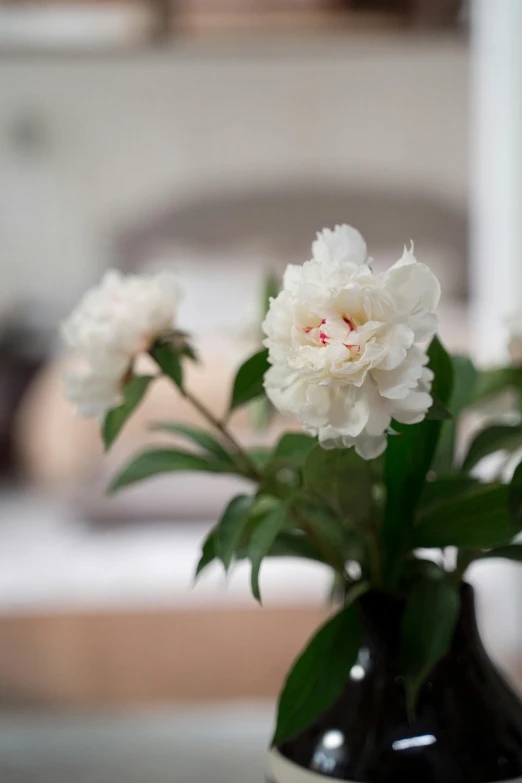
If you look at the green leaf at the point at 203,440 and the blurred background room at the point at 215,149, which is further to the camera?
the blurred background room at the point at 215,149

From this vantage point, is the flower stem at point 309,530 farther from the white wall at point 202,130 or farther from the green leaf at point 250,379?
the white wall at point 202,130

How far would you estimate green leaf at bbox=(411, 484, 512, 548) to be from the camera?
46 cm

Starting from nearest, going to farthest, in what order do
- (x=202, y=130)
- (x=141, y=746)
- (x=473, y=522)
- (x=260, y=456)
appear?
1. (x=473, y=522)
2. (x=260, y=456)
3. (x=141, y=746)
4. (x=202, y=130)

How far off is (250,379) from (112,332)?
85 mm

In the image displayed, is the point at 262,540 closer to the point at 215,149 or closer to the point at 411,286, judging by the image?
the point at 411,286

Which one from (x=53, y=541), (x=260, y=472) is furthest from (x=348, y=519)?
(x=53, y=541)

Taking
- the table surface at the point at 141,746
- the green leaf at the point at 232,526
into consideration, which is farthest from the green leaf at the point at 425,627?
the table surface at the point at 141,746

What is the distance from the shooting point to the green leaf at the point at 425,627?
1.48ft

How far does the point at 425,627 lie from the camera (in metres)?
0.46

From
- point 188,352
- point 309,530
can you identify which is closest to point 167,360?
point 188,352

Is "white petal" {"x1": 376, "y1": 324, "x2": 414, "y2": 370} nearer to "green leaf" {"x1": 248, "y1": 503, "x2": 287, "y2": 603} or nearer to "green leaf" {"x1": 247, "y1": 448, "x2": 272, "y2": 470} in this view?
"green leaf" {"x1": 248, "y1": 503, "x2": 287, "y2": 603}

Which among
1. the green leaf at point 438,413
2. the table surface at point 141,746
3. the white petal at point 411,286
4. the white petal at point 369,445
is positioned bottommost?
the table surface at point 141,746

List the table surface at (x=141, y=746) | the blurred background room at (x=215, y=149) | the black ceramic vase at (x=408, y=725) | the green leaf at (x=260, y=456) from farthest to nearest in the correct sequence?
1. the blurred background room at (x=215, y=149)
2. the table surface at (x=141, y=746)
3. the green leaf at (x=260, y=456)
4. the black ceramic vase at (x=408, y=725)

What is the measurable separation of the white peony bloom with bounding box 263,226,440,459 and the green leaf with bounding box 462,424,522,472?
17 cm
